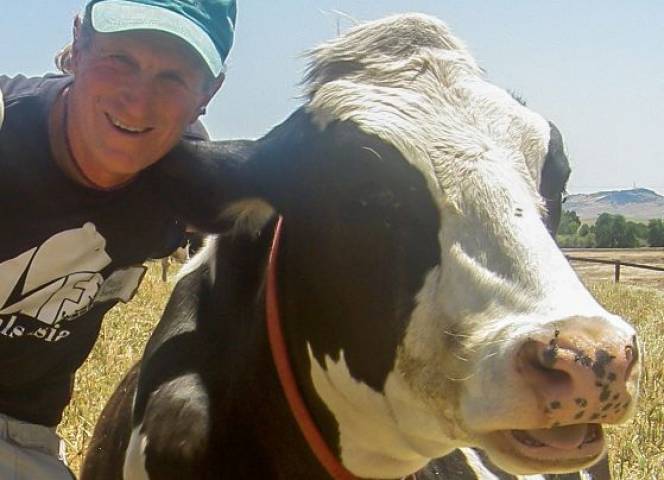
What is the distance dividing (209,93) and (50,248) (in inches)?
28.2

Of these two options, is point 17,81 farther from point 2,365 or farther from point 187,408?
point 187,408

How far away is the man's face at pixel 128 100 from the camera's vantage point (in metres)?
3.02

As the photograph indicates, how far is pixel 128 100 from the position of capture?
3031 millimetres

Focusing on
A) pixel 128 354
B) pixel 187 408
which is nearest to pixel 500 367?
pixel 187 408

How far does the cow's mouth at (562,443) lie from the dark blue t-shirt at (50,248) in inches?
62.2

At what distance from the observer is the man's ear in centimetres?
325

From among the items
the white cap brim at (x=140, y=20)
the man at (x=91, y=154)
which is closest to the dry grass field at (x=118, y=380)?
the man at (x=91, y=154)

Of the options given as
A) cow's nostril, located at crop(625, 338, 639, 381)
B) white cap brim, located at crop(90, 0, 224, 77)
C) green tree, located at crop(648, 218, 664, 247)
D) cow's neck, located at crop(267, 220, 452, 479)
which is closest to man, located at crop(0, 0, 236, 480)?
white cap brim, located at crop(90, 0, 224, 77)

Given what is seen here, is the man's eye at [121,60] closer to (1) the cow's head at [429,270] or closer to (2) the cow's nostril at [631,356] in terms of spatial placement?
(1) the cow's head at [429,270]

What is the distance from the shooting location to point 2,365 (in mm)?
3330

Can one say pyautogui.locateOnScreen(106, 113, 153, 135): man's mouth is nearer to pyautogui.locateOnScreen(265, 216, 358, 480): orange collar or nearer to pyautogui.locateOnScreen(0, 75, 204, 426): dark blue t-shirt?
pyautogui.locateOnScreen(0, 75, 204, 426): dark blue t-shirt

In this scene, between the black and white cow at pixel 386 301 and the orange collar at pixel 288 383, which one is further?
the orange collar at pixel 288 383

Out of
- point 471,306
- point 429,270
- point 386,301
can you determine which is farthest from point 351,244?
point 471,306

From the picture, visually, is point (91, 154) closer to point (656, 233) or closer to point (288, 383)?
point (288, 383)
